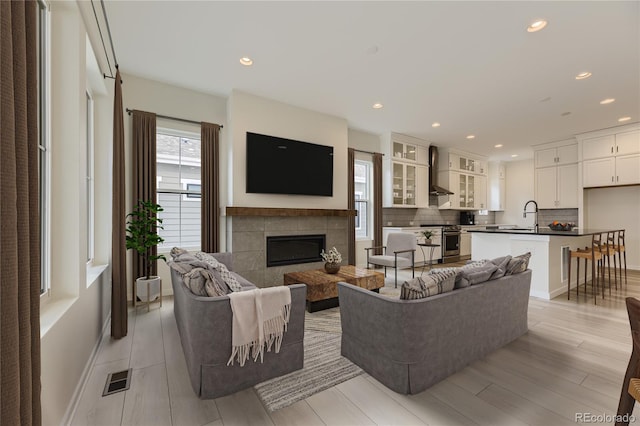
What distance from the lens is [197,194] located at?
14.2 ft

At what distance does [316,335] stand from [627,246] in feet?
24.4

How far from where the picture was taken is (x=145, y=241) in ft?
11.5

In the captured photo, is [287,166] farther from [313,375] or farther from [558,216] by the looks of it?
[558,216]

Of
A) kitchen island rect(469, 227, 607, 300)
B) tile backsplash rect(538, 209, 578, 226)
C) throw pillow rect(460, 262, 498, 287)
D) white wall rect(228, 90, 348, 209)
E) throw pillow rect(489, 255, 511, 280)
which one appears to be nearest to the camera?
throw pillow rect(460, 262, 498, 287)

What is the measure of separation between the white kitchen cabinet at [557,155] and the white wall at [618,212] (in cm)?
88

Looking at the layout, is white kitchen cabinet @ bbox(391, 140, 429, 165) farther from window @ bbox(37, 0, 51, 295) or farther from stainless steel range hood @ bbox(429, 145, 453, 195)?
window @ bbox(37, 0, 51, 295)

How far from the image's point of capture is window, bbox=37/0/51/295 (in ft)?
5.81

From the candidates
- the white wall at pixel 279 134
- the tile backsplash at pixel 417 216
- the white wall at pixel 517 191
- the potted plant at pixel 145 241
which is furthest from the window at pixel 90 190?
the white wall at pixel 517 191

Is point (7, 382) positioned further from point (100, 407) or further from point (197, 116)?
point (197, 116)

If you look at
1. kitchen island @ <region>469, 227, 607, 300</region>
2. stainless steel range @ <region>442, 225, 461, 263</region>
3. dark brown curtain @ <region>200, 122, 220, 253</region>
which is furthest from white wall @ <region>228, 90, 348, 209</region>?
stainless steel range @ <region>442, 225, 461, 263</region>

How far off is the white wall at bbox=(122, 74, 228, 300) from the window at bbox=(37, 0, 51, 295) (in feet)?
6.80

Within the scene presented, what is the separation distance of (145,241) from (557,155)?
864cm

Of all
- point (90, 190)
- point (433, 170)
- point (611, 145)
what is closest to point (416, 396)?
point (90, 190)

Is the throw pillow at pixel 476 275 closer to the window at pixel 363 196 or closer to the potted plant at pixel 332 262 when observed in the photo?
the potted plant at pixel 332 262
